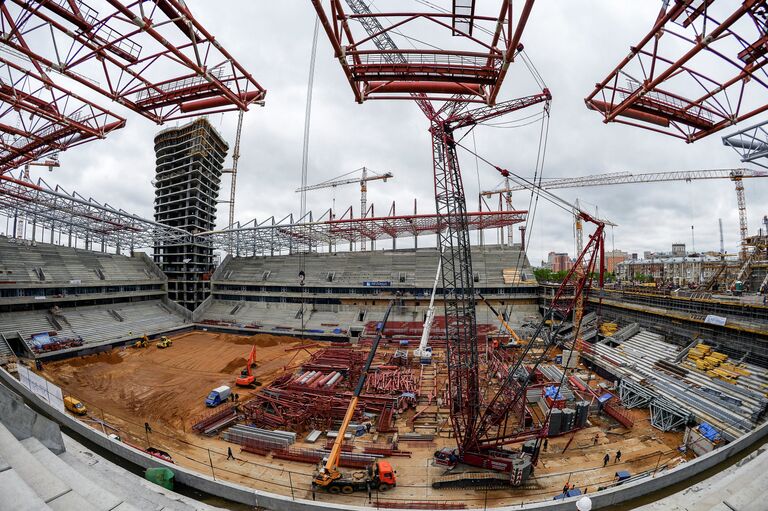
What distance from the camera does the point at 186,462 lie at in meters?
13.8

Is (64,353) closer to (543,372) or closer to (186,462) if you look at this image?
(186,462)

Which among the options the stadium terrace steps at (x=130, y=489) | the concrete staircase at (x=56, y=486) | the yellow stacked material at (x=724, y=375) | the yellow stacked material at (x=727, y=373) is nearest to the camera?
the concrete staircase at (x=56, y=486)

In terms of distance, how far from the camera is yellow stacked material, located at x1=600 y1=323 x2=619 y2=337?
29.2m

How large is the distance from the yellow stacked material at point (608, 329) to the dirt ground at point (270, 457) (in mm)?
12755

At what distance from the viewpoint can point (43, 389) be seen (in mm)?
16578

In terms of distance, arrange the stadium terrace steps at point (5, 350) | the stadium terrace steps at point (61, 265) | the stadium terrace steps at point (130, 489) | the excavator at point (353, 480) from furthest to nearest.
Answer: the stadium terrace steps at point (61, 265) → the stadium terrace steps at point (5, 350) → the excavator at point (353, 480) → the stadium terrace steps at point (130, 489)

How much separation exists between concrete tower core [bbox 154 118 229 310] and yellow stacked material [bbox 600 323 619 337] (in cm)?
5207

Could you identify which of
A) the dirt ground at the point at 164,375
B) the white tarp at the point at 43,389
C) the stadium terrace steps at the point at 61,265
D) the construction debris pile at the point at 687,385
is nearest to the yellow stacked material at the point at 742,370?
the construction debris pile at the point at 687,385

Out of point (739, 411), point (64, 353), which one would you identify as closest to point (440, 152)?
point (739, 411)

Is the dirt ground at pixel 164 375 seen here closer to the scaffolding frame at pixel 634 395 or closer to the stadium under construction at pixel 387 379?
the stadium under construction at pixel 387 379

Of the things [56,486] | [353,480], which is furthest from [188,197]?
[56,486]

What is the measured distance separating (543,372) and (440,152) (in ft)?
59.3

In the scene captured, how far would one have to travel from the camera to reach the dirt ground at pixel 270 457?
40.4ft

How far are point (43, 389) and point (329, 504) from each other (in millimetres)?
17215
